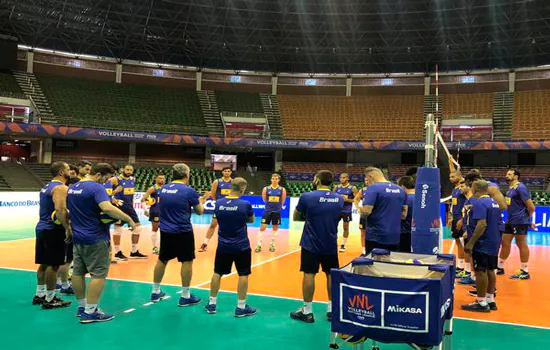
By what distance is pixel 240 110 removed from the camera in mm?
39781

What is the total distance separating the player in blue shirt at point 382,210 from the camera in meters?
6.52

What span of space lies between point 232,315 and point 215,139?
96.7 feet

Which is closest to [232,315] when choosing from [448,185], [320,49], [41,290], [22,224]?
[41,290]

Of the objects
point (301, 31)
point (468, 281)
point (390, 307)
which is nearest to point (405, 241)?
point (468, 281)

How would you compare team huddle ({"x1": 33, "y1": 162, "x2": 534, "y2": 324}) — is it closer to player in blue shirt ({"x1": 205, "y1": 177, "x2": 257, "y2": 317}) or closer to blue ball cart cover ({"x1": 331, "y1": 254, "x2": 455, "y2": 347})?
player in blue shirt ({"x1": 205, "y1": 177, "x2": 257, "y2": 317})

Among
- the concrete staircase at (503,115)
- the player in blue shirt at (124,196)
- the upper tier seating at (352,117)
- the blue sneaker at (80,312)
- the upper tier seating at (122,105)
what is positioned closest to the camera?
the blue sneaker at (80,312)

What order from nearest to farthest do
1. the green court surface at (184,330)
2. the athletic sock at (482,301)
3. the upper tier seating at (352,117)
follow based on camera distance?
the green court surface at (184,330) < the athletic sock at (482,301) < the upper tier seating at (352,117)

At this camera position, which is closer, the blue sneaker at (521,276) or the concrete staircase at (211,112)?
the blue sneaker at (521,276)

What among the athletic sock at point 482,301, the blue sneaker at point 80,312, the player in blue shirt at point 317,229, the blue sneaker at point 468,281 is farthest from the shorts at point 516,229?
the blue sneaker at point 80,312

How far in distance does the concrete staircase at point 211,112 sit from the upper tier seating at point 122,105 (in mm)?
437

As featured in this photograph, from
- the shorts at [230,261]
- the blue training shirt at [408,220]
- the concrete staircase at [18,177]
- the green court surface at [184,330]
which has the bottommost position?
the green court surface at [184,330]

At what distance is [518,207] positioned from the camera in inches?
379

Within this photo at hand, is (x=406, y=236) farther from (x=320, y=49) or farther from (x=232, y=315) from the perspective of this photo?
(x=320, y=49)

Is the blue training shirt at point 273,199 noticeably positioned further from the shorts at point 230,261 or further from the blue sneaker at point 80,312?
the blue sneaker at point 80,312
